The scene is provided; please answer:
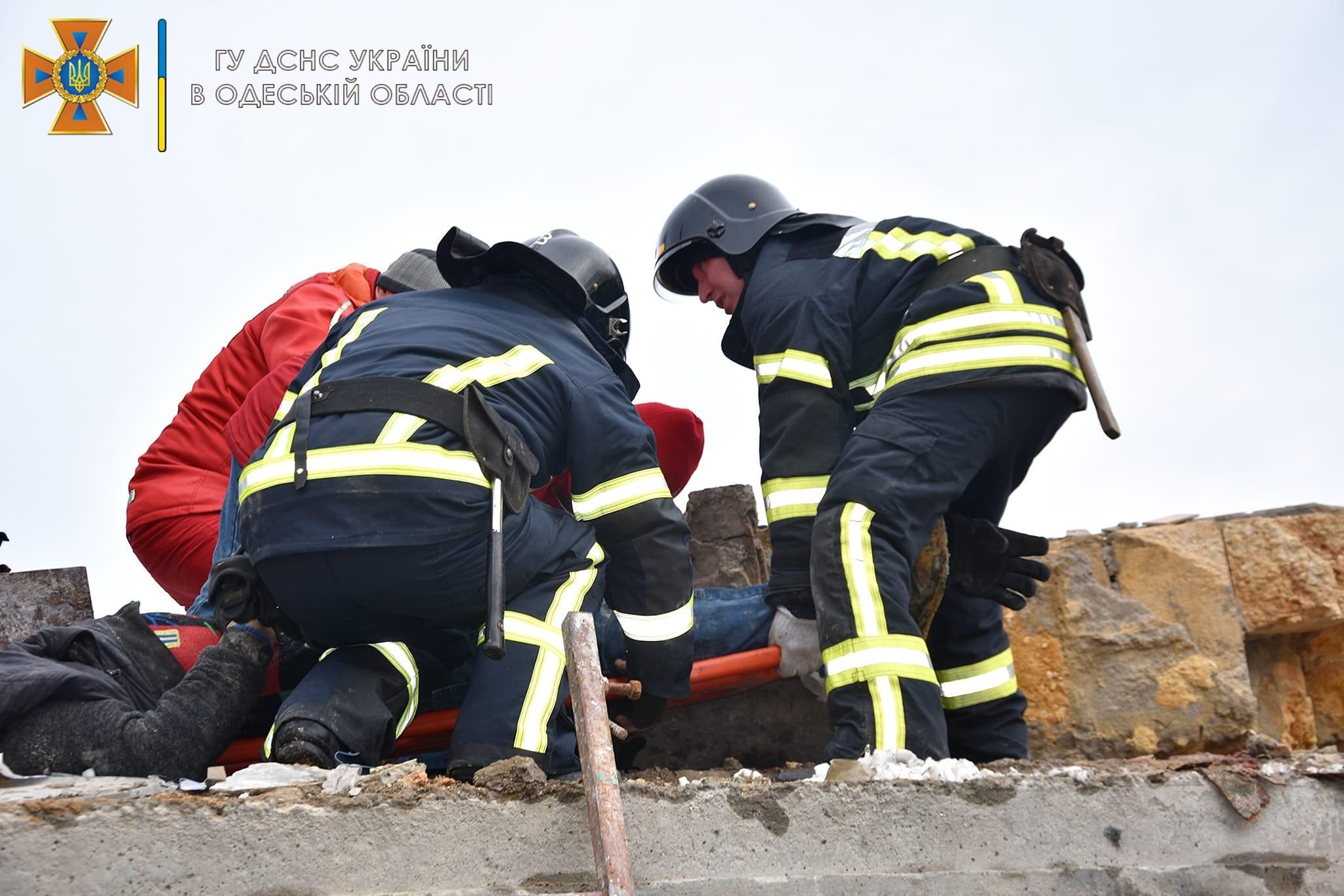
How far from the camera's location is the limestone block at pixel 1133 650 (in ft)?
13.5

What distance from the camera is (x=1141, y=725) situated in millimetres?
4113

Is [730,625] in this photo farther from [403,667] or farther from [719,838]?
[719,838]

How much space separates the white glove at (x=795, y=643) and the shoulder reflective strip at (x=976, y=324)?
0.82 m

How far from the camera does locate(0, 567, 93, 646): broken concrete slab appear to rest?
334 centimetres

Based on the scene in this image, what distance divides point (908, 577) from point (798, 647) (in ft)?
1.50

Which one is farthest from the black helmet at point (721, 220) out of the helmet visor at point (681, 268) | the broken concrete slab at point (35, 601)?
the broken concrete slab at point (35, 601)

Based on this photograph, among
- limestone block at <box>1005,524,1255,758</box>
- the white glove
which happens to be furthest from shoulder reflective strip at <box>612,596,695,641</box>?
limestone block at <box>1005,524,1255,758</box>

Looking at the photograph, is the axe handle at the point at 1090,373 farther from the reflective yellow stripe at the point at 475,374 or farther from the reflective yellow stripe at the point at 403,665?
the reflective yellow stripe at the point at 403,665

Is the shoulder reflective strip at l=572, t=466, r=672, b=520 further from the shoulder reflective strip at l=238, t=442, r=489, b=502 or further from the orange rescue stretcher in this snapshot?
the orange rescue stretcher

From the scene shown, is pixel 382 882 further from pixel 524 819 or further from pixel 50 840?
pixel 50 840

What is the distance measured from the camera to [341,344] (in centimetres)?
305

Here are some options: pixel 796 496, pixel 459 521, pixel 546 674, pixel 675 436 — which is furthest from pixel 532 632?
pixel 675 436

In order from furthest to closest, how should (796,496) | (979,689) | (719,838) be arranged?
(979,689) < (796,496) < (719,838)

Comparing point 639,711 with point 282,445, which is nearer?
point 282,445
